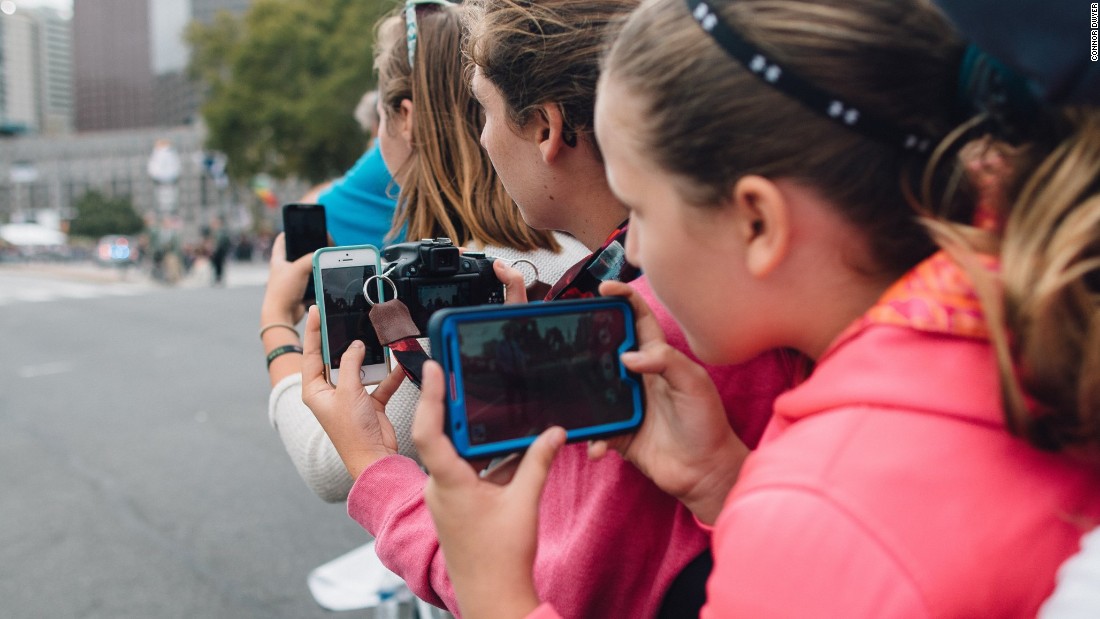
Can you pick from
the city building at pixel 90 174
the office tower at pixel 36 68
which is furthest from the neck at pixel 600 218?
the office tower at pixel 36 68

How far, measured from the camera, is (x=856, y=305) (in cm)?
95

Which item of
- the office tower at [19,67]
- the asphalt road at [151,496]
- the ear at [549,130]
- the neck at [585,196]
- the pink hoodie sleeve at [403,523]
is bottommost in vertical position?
the asphalt road at [151,496]

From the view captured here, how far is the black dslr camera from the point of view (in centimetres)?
147

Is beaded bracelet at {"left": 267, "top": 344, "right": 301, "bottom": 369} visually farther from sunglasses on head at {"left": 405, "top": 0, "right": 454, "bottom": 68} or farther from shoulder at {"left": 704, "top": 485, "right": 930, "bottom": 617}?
shoulder at {"left": 704, "top": 485, "right": 930, "bottom": 617}

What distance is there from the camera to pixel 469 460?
994 mm

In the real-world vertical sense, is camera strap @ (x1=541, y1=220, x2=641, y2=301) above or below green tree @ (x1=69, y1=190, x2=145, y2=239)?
above

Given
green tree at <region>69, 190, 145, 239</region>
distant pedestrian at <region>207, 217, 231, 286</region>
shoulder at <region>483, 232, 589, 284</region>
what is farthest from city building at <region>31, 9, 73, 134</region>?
shoulder at <region>483, 232, 589, 284</region>

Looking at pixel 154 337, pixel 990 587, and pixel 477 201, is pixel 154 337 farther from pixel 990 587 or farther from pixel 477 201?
pixel 990 587

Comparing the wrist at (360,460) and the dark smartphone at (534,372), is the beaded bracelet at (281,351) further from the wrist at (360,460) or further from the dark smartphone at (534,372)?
the dark smartphone at (534,372)

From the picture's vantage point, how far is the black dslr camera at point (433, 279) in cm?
147

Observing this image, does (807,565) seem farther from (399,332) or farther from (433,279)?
(433,279)

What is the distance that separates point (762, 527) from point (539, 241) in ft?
3.50

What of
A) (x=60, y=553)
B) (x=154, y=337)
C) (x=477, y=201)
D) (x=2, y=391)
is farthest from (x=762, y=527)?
(x=154, y=337)

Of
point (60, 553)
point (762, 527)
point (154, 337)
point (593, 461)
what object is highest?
point (762, 527)
